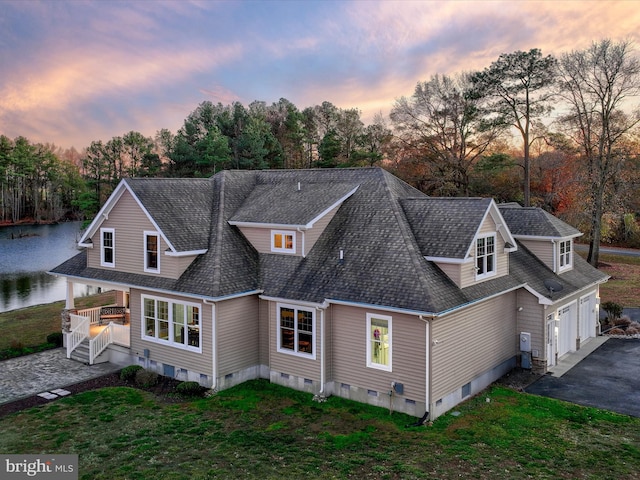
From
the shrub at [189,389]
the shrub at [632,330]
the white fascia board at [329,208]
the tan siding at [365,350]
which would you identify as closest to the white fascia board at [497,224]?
the tan siding at [365,350]

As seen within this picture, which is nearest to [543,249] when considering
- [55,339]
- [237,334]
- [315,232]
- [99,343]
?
[315,232]

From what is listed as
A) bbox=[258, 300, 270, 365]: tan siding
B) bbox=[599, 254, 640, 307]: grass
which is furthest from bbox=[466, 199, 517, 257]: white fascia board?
bbox=[599, 254, 640, 307]: grass

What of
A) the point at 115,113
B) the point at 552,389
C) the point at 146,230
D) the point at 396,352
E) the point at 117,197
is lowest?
the point at 552,389

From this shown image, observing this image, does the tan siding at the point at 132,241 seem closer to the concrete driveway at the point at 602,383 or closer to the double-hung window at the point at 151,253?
the double-hung window at the point at 151,253

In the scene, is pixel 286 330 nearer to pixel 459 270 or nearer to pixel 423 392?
pixel 423 392

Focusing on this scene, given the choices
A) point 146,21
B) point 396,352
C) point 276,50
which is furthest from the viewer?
point 276,50

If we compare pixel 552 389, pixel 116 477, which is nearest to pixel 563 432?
pixel 552 389

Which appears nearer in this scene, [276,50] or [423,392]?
[423,392]

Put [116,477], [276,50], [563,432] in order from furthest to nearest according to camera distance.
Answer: [276,50] → [563,432] → [116,477]
